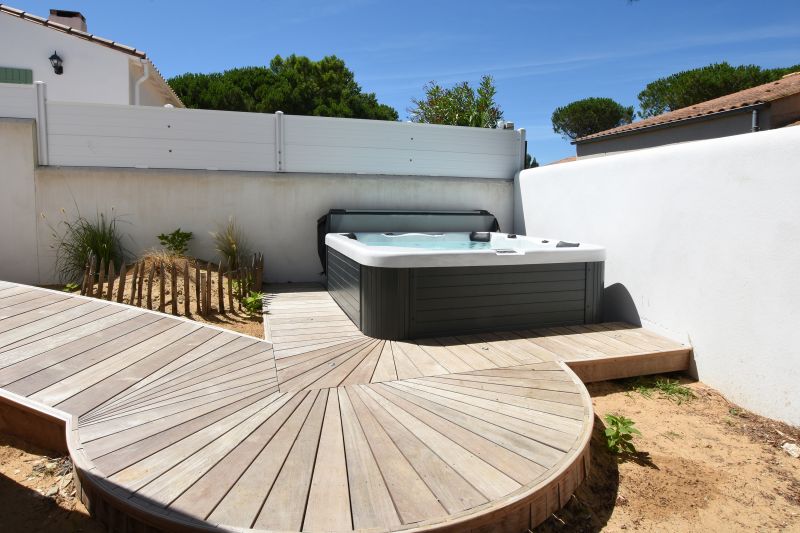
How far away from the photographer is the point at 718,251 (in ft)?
10.4

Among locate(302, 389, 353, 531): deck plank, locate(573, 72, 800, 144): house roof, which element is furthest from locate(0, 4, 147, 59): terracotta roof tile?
locate(573, 72, 800, 144): house roof

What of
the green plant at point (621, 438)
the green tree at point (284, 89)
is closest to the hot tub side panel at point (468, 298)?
the green plant at point (621, 438)

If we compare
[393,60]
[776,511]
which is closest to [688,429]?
[776,511]

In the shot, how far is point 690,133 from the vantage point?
10797mm

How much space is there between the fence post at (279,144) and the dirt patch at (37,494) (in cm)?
409

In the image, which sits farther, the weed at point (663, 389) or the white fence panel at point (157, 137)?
the white fence panel at point (157, 137)

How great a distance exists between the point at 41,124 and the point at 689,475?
6.38 metres

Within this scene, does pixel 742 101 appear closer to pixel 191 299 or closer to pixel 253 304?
pixel 253 304

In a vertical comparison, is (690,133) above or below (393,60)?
below

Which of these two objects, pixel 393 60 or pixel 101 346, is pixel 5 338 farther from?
pixel 393 60

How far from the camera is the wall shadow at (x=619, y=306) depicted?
13.1 feet

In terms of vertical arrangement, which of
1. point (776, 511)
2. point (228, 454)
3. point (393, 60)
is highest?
point (393, 60)

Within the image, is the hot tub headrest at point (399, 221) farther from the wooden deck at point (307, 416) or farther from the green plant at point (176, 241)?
the wooden deck at point (307, 416)

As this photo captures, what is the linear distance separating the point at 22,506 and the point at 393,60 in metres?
12.8
